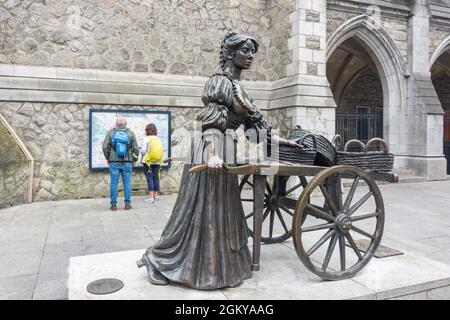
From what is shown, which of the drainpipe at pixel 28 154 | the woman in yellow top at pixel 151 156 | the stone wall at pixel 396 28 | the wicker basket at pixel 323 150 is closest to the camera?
the wicker basket at pixel 323 150

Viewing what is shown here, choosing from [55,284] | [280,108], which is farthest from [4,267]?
[280,108]

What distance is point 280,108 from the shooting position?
27.8 feet

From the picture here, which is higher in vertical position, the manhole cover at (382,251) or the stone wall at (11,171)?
the stone wall at (11,171)

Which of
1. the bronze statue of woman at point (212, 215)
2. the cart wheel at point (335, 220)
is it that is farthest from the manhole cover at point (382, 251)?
the bronze statue of woman at point (212, 215)

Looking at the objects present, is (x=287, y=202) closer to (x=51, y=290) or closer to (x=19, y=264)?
(x=51, y=290)

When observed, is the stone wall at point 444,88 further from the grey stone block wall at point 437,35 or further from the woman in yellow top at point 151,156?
the woman in yellow top at point 151,156

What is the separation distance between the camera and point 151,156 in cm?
692

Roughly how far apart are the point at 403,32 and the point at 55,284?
1118 cm

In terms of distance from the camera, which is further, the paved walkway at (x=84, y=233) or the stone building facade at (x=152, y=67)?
the stone building facade at (x=152, y=67)

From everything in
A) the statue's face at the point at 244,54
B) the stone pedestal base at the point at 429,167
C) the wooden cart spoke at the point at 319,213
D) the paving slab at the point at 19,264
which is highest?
the statue's face at the point at 244,54

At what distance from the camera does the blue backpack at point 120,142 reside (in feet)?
20.8

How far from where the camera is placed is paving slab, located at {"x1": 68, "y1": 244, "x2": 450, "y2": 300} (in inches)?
100

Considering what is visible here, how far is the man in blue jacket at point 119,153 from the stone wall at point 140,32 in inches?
77.5
